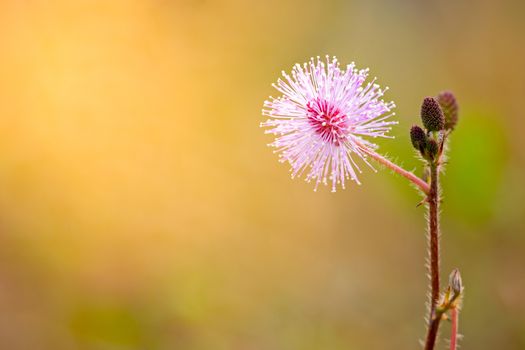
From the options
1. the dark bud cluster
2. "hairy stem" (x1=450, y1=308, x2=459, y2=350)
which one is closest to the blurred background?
"hairy stem" (x1=450, y1=308, x2=459, y2=350)

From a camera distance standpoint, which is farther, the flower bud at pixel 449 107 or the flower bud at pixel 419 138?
the flower bud at pixel 449 107

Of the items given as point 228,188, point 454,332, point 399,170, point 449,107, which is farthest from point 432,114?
point 228,188

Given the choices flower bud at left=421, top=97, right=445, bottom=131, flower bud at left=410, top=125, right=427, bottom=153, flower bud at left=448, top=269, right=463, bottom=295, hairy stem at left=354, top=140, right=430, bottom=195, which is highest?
flower bud at left=421, top=97, right=445, bottom=131

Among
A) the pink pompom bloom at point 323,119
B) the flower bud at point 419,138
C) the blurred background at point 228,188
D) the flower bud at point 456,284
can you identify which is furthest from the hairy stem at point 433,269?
the blurred background at point 228,188

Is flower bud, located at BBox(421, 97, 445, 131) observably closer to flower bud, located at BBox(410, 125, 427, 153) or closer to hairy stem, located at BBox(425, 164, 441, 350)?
flower bud, located at BBox(410, 125, 427, 153)

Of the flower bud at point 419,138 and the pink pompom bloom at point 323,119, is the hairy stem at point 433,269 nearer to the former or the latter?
the flower bud at point 419,138

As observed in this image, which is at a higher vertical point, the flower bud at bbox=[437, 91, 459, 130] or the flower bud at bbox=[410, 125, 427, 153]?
the flower bud at bbox=[437, 91, 459, 130]

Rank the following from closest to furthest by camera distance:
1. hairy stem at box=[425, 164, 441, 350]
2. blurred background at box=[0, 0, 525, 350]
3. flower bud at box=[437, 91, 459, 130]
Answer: hairy stem at box=[425, 164, 441, 350] → flower bud at box=[437, 91, 459, 130] → blurred background at box=[0, 0, 525, 350]
